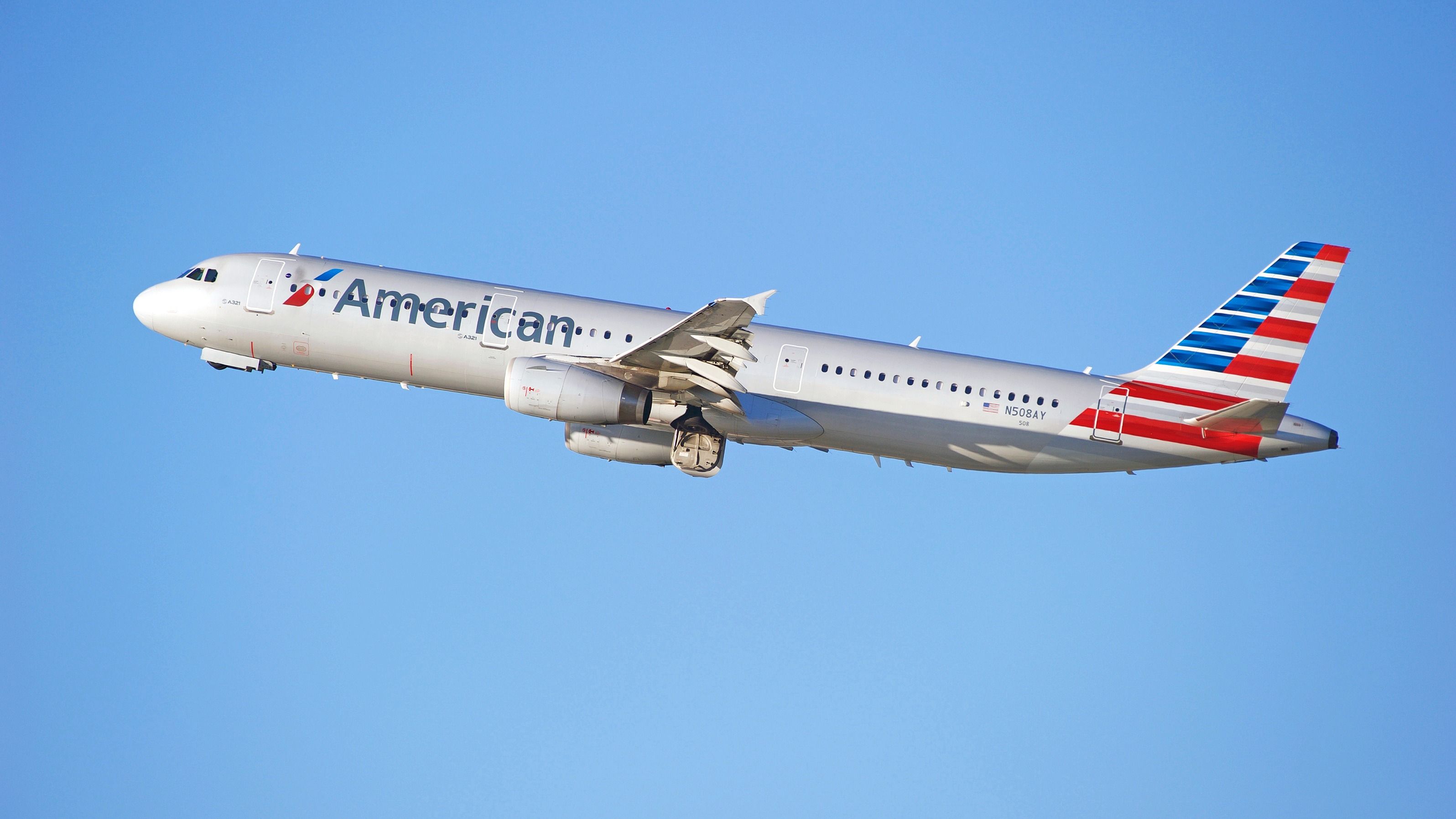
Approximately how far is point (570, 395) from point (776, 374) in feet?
19.3

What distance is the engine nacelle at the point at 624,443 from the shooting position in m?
37.8

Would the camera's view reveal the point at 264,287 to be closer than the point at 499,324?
No

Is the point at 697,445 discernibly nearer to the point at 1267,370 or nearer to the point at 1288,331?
the point at 1267,370

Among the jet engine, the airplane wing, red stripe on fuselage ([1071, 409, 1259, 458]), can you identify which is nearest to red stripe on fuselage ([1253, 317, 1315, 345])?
red stripe on fuselage ([1071, 409, 1259, 458])

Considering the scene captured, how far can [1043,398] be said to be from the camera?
3553 cm

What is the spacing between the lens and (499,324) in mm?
36281

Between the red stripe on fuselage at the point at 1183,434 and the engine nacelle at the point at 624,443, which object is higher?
the red stripe on fuselage at the point at 1183,434

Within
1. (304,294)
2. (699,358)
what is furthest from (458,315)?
(699,358)

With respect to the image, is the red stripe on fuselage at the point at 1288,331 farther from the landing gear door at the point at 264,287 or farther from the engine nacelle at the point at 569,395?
the landing gear door at the point at 264,287

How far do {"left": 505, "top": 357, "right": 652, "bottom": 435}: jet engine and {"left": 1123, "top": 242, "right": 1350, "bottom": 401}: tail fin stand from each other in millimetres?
14522

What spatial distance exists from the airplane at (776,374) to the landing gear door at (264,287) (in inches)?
2.6

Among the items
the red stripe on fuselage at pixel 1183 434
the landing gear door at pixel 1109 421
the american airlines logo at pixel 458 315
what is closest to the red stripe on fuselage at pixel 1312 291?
the red stripe on fuselage at pixel 1183 434

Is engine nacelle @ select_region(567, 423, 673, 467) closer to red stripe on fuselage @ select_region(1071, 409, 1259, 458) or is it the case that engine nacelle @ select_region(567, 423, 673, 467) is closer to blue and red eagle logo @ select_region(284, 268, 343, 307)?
blue and red eagle logo @ select_region(284, 268, 343, 307)

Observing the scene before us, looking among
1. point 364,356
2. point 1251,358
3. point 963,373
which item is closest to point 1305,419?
point 1251,358
